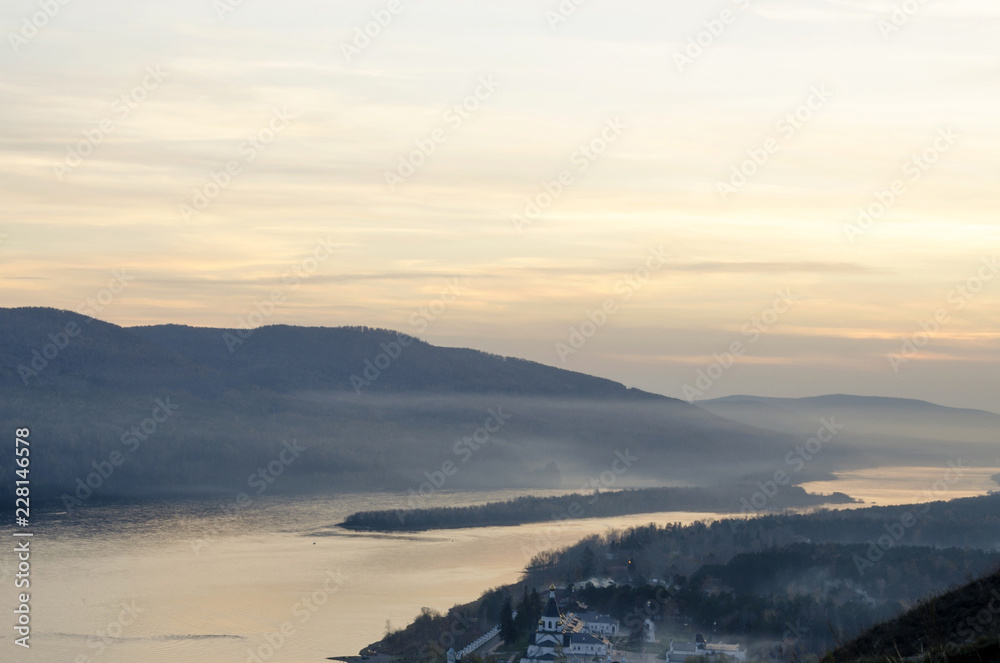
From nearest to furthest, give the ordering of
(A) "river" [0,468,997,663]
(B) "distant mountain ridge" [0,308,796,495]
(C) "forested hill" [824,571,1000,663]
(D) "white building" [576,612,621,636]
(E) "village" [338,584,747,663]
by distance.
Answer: (C) "forested hill" [824,571,1000,663] → (E) "village" [338,584,747,663] → (D) "white building" [576,612,621,636] → (A) "river" [0,468,997,663] → (B) "distant mountain ridge" [0,308,796,495]

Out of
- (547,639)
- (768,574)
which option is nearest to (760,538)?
(768,574)

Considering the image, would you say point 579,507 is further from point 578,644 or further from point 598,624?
point 578,644

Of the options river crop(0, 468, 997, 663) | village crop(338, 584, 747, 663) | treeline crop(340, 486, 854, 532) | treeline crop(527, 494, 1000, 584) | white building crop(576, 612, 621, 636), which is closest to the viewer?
village crop(338, 584, 747, 663)

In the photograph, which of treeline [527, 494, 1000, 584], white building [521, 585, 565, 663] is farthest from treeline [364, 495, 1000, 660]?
white building [521, 585, 565, 663]

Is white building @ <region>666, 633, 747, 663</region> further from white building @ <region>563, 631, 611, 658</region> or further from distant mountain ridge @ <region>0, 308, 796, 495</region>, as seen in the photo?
distant mountain ridge @ <region>0, 308, 796, 495</region>

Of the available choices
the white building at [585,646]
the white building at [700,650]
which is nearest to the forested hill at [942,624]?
the white building at [700,650]

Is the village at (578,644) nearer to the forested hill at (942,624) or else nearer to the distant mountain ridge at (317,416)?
the forested hill at (942,624)

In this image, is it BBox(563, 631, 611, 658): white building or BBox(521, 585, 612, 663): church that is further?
BBox(563, 631, 611, 658): white building

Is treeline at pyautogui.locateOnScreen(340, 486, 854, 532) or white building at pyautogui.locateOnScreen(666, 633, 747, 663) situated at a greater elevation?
treeline at pyautogui.locateOnScreen(340, 486, 854, 532)

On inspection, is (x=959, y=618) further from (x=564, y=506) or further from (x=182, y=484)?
(x=182, y=484)
